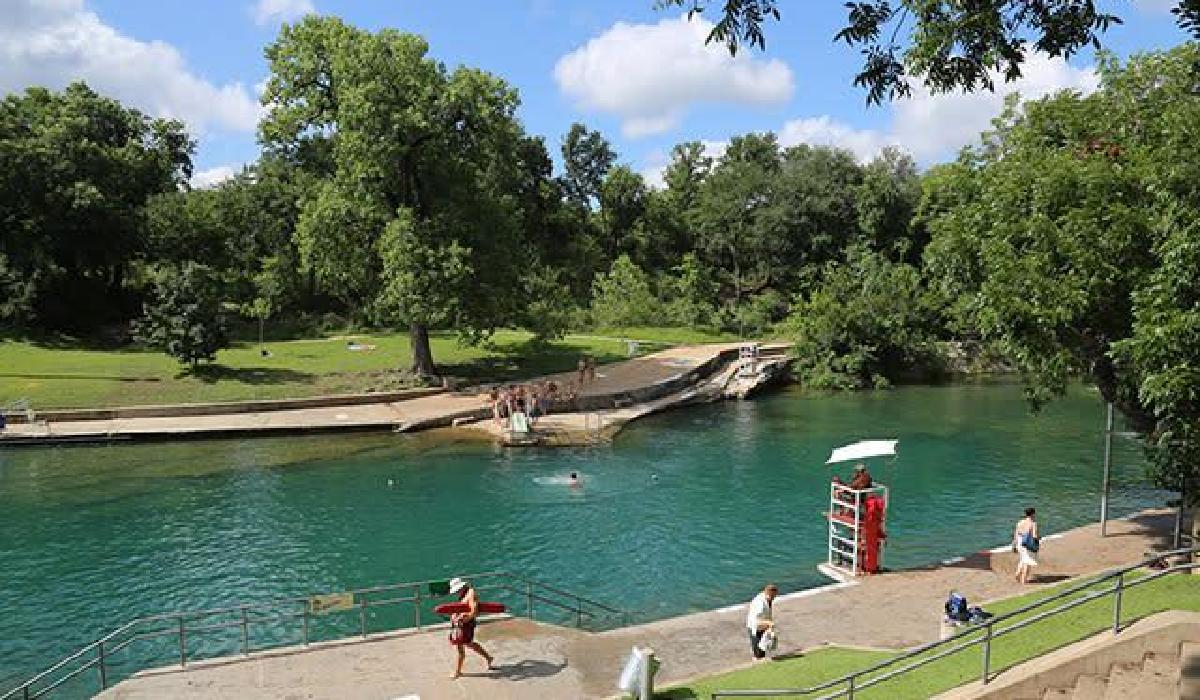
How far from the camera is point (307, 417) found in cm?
3688

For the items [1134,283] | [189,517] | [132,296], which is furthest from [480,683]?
[132,296]

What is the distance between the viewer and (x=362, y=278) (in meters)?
41.8

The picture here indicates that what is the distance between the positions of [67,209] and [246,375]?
18.6 meters

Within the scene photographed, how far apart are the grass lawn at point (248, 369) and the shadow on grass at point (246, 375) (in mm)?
45

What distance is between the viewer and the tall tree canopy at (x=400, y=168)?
39.2 metres

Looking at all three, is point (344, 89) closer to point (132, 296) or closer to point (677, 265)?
point (132, 296)

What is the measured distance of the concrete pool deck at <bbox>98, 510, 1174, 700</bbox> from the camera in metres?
13.2

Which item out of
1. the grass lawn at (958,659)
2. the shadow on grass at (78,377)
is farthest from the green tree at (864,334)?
the grass lawn at (958,659)

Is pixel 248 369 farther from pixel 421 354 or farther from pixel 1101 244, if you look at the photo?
pixel 1101 244

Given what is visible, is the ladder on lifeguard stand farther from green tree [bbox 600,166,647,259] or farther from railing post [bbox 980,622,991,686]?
green tree [bbox 600,166,647,259]

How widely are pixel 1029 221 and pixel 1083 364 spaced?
3.25 metres

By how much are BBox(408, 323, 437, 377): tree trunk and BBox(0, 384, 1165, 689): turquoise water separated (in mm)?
8757

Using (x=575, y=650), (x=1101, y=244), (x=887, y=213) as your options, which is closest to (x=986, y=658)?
(x=575, y=650)

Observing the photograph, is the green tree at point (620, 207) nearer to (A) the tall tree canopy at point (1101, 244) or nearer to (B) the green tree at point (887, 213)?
(B) the green tree at point (887, 213)
